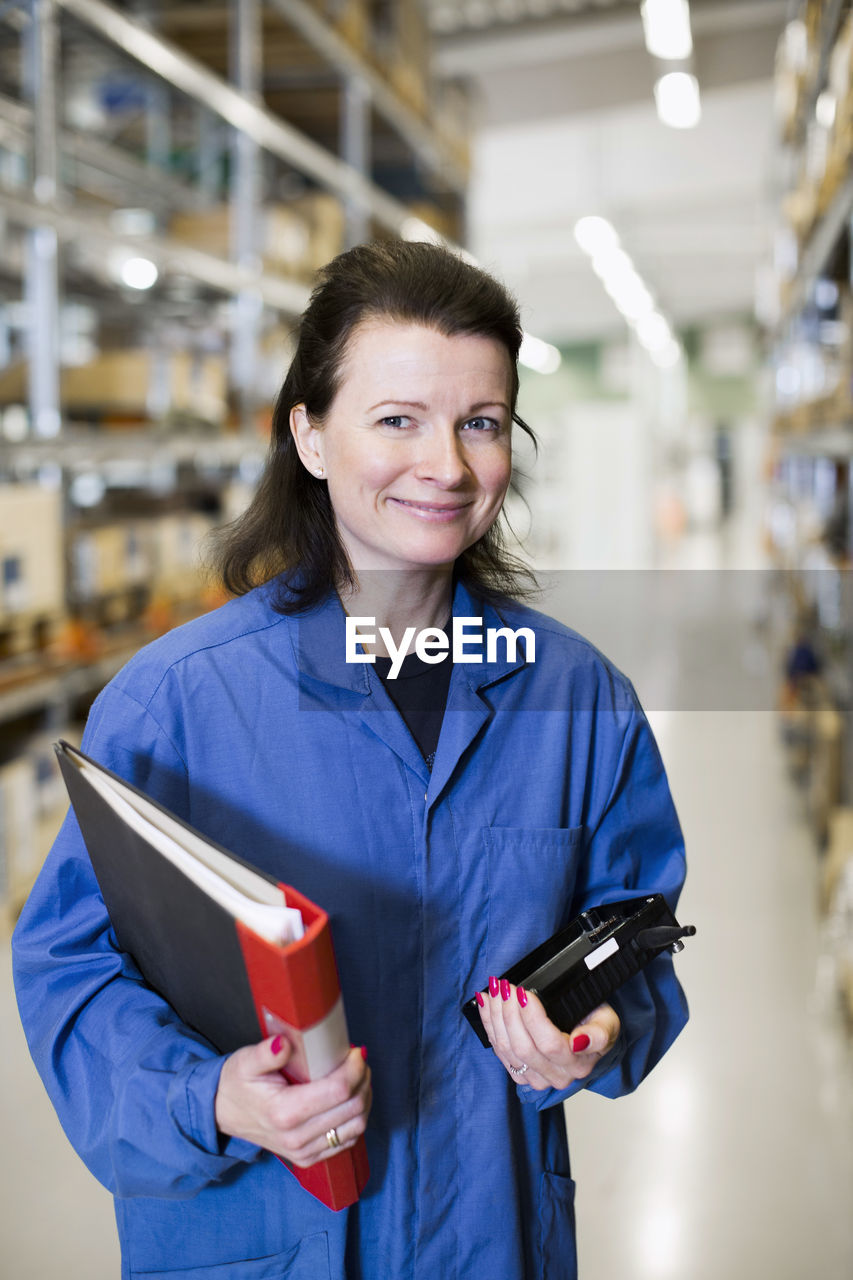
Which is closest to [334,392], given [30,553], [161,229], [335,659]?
[335,659]

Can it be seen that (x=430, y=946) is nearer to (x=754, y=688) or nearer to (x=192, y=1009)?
(x=192, y=1009)

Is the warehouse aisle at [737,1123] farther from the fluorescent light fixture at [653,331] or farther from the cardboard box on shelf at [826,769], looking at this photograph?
the fluorescent light fixture at [653,331]

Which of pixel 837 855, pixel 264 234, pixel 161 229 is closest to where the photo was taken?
pixel 837 855

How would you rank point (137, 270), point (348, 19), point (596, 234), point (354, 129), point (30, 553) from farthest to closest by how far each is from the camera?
point (596, 234), point (354, 129), point (348, 19), point (137, 270), point (30, 553)

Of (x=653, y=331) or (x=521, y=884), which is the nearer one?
(x=521, y=884)

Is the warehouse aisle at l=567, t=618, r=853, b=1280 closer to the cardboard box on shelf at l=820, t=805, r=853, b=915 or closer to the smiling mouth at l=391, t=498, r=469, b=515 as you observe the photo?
the cardboard box on shelf at l=820, t=805, r=853, b=915

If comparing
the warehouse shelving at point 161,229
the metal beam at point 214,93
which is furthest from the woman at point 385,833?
the metal beam at point 214,93

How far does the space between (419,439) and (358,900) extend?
47 cm

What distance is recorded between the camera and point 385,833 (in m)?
1.13

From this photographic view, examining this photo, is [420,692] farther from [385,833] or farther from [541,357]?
[541,357]

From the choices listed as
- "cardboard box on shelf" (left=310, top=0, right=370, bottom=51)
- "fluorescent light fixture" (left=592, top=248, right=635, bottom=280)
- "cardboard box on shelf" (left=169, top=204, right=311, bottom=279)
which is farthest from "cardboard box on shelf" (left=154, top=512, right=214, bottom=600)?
"fluorescent light fixture" (left=592, top=248, right=635, bottom=280)

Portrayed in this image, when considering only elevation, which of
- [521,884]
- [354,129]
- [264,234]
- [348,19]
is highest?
[348,19]

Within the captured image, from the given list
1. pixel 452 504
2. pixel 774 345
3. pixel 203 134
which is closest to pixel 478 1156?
pixel 452 504

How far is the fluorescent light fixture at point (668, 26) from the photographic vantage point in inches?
226
